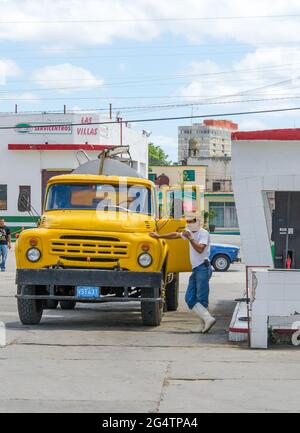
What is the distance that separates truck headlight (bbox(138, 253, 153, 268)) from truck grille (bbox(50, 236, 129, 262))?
0.72 ft

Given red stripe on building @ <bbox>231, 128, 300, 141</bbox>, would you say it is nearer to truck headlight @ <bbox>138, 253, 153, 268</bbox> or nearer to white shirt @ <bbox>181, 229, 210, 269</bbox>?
white shirt @ <bbox>181, 229, 210, 269</bbox>

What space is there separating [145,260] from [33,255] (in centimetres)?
172

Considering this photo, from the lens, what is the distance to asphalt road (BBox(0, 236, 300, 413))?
8.88m

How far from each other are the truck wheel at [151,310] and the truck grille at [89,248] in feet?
Result: 2.18

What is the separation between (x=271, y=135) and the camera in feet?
50.7

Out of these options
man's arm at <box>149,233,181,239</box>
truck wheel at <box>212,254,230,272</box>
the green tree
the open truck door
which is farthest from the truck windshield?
the green tree

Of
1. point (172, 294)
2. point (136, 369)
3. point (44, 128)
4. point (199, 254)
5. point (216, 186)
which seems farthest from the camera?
point (216, 186)

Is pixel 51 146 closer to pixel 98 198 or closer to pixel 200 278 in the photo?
pixel 98 198

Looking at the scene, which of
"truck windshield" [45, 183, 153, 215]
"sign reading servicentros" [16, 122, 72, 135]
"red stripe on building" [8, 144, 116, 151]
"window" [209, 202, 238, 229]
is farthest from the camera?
"window" [209, 202, 238, 229]

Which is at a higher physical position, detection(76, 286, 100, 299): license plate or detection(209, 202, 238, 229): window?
detection(76, 286, 100, 299): license plate

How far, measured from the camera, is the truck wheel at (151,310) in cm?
1428

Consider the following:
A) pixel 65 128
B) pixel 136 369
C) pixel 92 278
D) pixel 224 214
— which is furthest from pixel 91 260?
pixel 224 214

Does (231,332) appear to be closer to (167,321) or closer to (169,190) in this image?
(167,321)
